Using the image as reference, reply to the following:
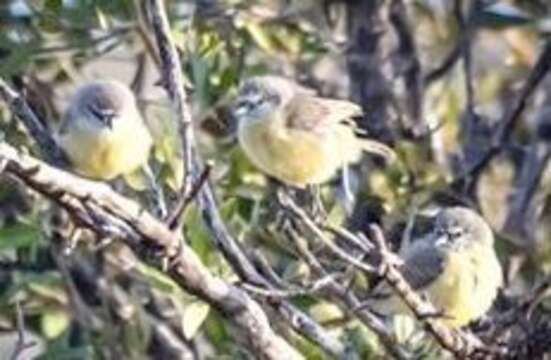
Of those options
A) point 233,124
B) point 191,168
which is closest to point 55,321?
point 233,124

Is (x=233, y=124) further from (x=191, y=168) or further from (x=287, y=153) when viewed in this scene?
(x=191, y=168)

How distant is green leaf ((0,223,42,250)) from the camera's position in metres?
4.65

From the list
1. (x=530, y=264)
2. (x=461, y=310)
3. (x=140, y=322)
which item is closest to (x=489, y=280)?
(x=461, y=310)

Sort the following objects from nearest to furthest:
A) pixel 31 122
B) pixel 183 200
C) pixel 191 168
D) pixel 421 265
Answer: pixel 183 200
pixel 191 168
pixel 31 122
pixel 421 265

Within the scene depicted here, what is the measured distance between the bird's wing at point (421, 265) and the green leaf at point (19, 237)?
80 centimetres

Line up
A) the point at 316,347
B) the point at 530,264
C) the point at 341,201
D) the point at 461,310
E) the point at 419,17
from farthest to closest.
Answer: the point at 419,17 → the point at 530,264 → the point at 341,201 → the point at 461,310 → the point at 316,347

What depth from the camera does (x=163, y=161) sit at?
4699mm

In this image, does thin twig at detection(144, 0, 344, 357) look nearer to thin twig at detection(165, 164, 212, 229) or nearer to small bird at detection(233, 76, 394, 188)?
thin twig at detection(165, 164, 212, 229)

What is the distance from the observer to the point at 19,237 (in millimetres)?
4668

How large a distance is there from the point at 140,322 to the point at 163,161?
85 cm

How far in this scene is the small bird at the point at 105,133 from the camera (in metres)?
4.70

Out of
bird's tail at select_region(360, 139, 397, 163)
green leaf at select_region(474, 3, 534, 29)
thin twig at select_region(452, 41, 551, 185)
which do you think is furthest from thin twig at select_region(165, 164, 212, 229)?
green leaf at select_region(474, 3, 534, 29)

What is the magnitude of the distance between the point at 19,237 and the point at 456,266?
3.31 ft

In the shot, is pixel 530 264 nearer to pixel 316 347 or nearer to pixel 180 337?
pixel 180 337
